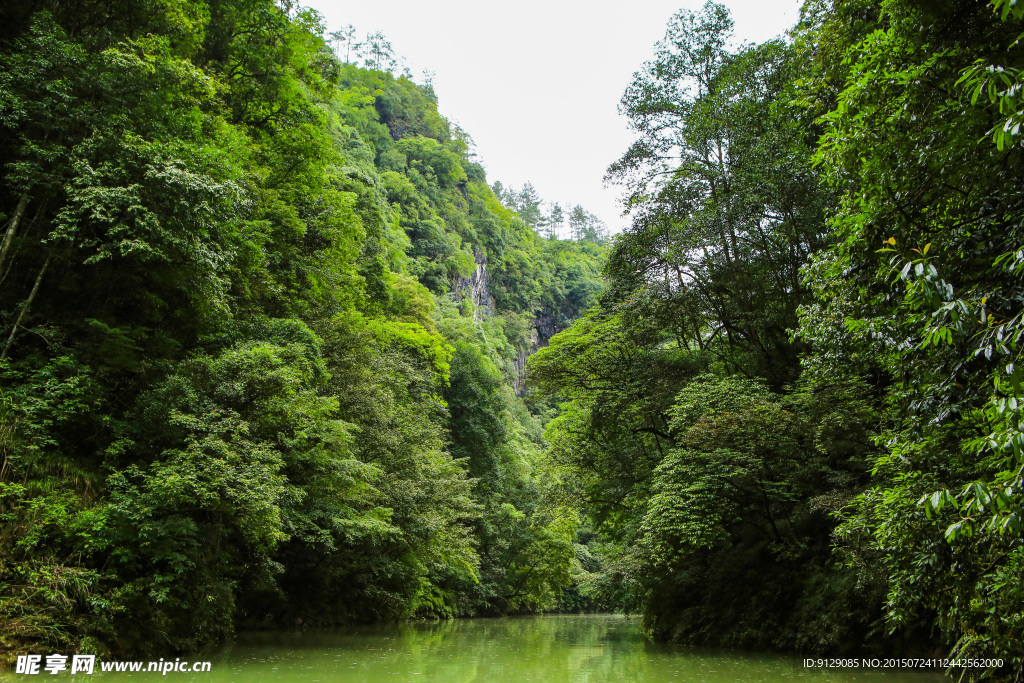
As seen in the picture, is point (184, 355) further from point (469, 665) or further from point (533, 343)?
point (533, 343)

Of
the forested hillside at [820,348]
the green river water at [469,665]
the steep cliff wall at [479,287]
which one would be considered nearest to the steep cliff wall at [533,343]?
the steep cliff wall at [479,287]

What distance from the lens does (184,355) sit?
1066 cm

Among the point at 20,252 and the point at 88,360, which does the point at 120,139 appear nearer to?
the point at 20,252

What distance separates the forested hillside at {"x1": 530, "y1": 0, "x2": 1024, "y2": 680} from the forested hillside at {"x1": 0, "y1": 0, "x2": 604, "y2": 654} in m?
5.61

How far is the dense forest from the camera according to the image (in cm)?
537

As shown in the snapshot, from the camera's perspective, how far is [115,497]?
7.85 meters

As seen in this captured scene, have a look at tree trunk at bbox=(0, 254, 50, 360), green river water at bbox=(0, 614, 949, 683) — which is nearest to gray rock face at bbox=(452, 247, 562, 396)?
green river water at bbox=(0, 614, 949, 683)

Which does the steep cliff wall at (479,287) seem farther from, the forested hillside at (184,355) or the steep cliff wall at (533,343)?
the forested hillside at (184,355)

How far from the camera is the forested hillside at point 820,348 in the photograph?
4594 millimetres

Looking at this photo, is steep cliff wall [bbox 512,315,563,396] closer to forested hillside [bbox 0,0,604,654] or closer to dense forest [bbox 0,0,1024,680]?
dense forest [bbox 0,0,1024,680]

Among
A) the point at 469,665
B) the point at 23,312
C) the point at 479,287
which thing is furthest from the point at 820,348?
the point at 479,287

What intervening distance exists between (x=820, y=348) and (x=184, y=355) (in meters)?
10.0

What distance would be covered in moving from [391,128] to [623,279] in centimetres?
3838

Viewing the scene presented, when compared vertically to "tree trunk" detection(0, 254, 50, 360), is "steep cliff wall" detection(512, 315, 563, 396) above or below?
above
